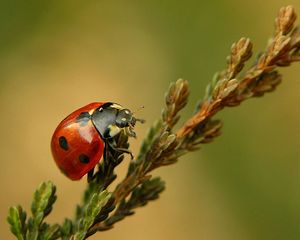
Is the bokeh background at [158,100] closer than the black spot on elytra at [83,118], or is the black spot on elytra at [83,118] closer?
the black spot on elytra at [83,118]

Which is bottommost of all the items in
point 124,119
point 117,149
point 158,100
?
point 117,149

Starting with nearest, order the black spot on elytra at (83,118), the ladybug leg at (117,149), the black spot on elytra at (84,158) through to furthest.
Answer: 1. the ladybug leg at (117,149)
2. the black spot on elytra at (84,158)
3. the black spot on elytra at (83,118)

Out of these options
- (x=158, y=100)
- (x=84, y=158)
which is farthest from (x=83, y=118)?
(x=158, y=100)

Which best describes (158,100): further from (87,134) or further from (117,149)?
(117,149)

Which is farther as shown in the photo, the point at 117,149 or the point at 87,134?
the point at 87,134

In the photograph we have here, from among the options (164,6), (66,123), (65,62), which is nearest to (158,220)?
(65,62)

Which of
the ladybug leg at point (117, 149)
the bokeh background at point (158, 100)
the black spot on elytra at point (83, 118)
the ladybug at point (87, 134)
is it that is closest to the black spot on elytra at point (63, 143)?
the ladybug at point (87, 134)

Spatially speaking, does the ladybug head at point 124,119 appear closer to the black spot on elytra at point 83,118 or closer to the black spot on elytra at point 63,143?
the black spot on elytra at point 83,118

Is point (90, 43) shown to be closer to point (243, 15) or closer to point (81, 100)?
point (81, 100)

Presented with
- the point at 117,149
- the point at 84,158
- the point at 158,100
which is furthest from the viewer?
the point at 158,100
